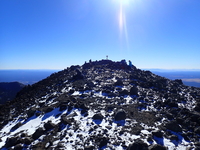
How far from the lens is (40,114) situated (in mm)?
14062

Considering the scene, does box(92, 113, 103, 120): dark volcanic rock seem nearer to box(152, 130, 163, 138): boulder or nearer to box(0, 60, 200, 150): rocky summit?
box(0, 60, 200, 150): rocky summit

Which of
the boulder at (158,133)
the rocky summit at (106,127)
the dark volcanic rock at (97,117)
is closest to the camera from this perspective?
the rocky summit at (106,127)

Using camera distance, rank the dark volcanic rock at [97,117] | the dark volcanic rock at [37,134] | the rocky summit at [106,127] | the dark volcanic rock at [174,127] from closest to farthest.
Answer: the rocky summit at [106,127] → the dark volcanic rock at [37,134] → the dark volcanic rock at [174,127] → the dark volcanic rock at [97,117]

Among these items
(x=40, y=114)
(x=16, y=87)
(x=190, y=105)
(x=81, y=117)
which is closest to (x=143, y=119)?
(x=81, y=117)

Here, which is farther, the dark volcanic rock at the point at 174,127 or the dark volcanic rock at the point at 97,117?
the dark volcanic rock at the point at 97,117

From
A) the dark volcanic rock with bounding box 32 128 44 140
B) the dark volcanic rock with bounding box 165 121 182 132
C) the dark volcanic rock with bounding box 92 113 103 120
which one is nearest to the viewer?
the dark volcanic rock with bounding box 32 128 44 140

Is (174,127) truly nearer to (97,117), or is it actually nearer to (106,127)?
(106,127)

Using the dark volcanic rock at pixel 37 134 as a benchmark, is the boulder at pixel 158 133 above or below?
above

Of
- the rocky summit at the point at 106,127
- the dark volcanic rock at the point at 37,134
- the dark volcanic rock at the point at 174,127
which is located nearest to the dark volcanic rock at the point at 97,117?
the rocky summit at the point at 106,127

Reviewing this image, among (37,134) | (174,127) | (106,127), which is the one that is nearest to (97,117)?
(106,127)

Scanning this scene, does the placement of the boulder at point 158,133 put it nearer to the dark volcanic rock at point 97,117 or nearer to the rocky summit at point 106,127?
the rocky summit at point 106,127

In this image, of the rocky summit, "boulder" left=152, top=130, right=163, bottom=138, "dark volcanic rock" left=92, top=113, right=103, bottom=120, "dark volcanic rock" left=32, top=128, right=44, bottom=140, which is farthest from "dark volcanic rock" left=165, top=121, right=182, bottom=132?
"dark volcanic rock" left=32, top=128, right=44, bottom=140

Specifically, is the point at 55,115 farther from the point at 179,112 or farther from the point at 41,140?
the point at 179,112

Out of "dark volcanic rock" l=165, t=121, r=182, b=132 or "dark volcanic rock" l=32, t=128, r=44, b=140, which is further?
"dark volcanic rock" l=165, t=121, r=182, b=132
